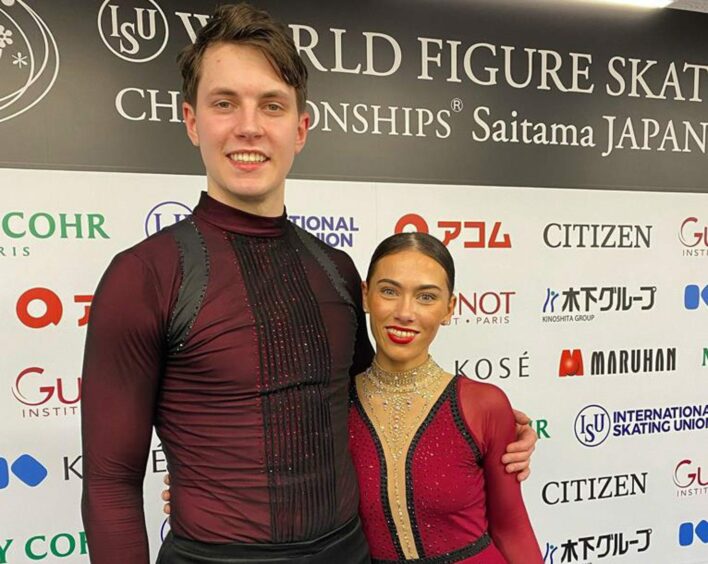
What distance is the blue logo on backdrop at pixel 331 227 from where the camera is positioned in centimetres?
203

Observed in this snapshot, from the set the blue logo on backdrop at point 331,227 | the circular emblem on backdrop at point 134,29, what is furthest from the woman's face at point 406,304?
the circular emblem on backdrop at point 134,29

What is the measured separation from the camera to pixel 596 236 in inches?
91.0

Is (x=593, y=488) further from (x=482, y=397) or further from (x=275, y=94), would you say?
(x=275, y=94)

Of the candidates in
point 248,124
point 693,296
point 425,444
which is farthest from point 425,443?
point 693,296

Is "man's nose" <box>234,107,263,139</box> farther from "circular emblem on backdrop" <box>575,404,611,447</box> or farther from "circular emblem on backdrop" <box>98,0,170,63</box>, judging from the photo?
"circular emblem on backdrop" <box>575,404,611,447</box>

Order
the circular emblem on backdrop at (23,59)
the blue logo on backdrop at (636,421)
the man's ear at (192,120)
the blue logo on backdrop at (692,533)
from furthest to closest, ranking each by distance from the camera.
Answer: the blue logo on backdrop at (692,533)
the blue logo on backdrop at (636,421)
the circular emblem on backdrop at (23,59)
the man's ear at (192,120)

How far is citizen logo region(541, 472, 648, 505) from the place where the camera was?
7.75 ft

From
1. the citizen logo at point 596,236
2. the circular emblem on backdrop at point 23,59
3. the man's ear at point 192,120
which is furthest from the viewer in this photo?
the citizen logo at point 596,236

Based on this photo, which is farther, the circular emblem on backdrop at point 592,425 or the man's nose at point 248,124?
the circular emblem on backdrop at point 592,425

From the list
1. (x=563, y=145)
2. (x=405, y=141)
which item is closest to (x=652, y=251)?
(x=563, y=145)

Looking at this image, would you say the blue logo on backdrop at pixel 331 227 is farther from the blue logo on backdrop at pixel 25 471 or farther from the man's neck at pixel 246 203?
the blue logo on backdrop at pixel 25 471

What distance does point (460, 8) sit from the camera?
2.12 metres

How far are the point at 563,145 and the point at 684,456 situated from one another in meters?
1.49

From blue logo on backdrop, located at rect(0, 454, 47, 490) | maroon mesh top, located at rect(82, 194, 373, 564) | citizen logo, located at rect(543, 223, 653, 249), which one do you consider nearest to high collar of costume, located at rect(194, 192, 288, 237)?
maroon mesh top, located at rect(82, 194, 373, 564)
